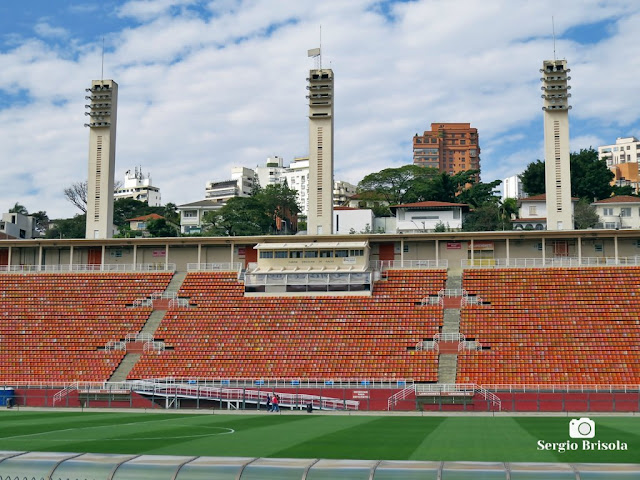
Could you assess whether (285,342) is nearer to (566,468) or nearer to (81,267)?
(81,267)

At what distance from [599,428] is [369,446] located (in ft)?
37.0

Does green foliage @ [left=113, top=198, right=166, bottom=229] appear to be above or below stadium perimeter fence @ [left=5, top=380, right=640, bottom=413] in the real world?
above

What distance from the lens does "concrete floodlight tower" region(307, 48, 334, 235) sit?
218 ft

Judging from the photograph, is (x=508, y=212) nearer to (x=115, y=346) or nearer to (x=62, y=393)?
(x=115, y=346)

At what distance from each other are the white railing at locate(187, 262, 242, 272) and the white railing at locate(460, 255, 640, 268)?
18858mm

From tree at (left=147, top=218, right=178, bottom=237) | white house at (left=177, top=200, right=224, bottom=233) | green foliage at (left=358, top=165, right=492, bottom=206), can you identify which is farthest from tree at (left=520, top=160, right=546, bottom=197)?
tree at (left=147, top=218, right=178, bottom=237)

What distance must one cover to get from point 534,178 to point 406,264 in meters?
62.4

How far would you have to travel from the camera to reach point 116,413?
136 feet

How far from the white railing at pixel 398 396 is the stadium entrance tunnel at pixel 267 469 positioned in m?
31.7

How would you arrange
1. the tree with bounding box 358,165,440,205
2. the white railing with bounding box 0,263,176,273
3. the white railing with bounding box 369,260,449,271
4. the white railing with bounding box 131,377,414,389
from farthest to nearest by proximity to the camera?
1. the tree with bounding box 358,165,440,205
2. the white railing with bounding box 0,263,176,273
3. the white railing with bounding box 369,260,449,271
4. the white railing with bounding box 131,377,414,389

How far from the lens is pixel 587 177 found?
115125mm

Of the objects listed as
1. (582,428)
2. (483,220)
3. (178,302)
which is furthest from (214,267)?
(483,220)

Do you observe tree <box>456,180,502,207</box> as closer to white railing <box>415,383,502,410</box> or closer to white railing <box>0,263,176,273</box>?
white railing <box>0,263,176,273</box>

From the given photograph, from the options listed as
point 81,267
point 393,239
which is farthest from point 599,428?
point 81,267
